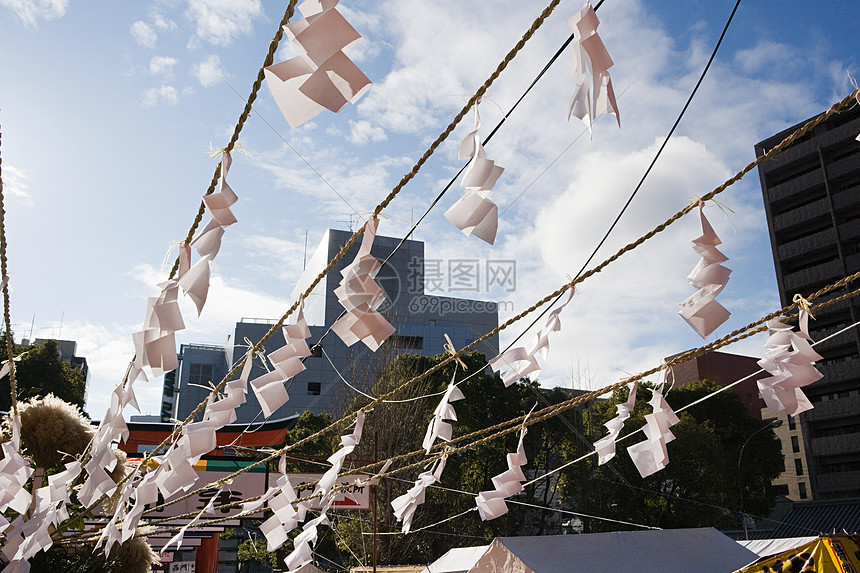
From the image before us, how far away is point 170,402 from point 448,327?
97.4ft

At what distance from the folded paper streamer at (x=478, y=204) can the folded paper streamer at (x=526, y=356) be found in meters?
1.14

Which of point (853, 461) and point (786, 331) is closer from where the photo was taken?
point (786, 331)

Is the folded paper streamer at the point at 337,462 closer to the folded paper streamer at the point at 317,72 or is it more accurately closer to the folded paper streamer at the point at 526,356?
the folded paper streamer at the point at 526,356

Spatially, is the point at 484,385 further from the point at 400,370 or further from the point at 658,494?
the point at 658,494

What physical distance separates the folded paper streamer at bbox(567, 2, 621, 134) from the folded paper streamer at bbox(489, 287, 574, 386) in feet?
4.32

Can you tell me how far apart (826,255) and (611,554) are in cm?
3138

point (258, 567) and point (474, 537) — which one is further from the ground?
point (474, 537)

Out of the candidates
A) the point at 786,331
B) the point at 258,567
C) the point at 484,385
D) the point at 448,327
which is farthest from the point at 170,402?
the point at 786,331

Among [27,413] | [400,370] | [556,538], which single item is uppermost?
[400,370]

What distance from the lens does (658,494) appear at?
22.0 meters

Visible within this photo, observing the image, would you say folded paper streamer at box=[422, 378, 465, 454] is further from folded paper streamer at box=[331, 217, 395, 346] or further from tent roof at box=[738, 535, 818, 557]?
tent roof at box=[738, 535, 818, 557]

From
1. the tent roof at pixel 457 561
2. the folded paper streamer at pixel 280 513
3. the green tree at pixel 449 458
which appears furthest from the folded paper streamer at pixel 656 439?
the green tree at pixel 449 458

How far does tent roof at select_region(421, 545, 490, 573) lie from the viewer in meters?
9.65

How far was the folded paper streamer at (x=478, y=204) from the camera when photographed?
1882mm
